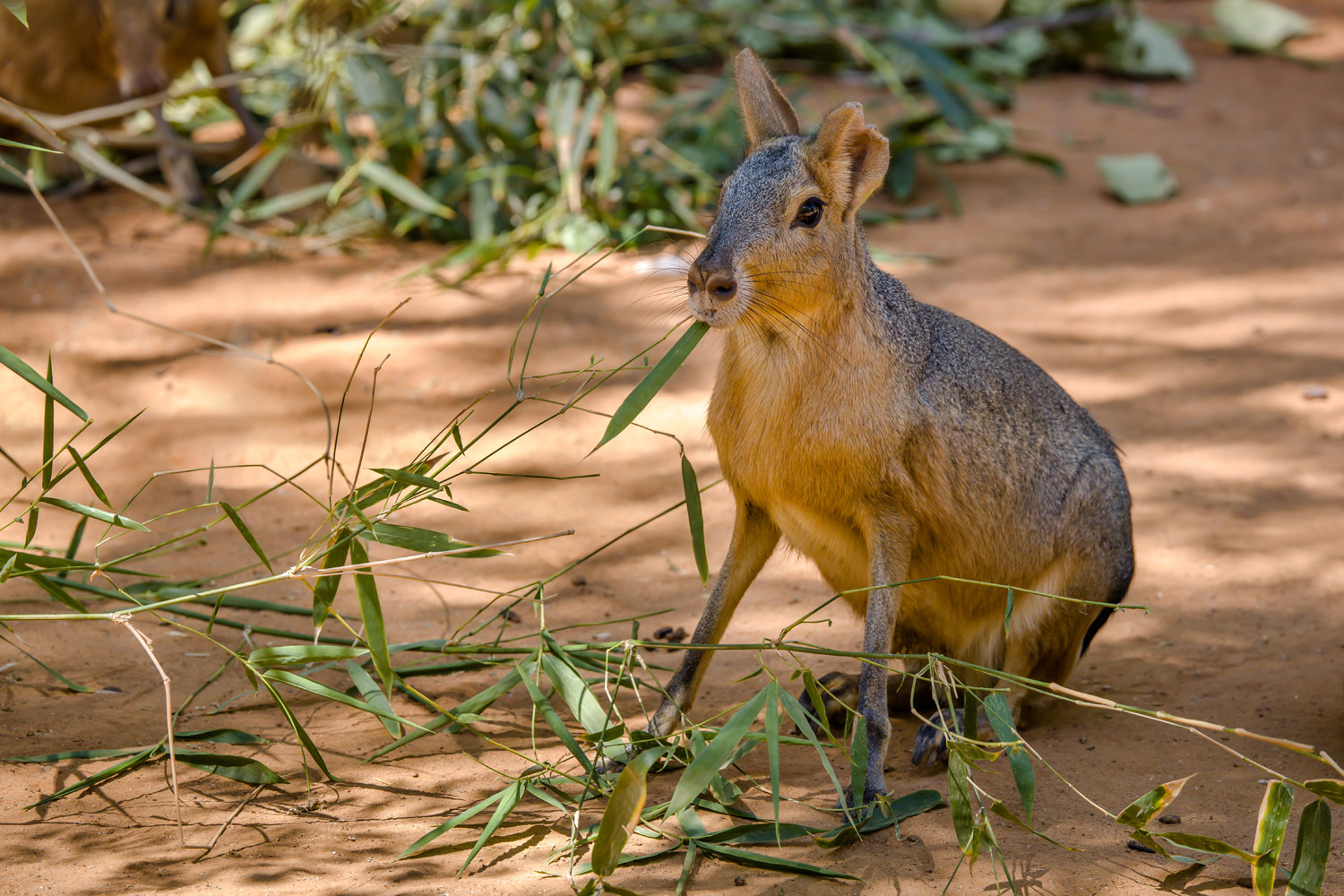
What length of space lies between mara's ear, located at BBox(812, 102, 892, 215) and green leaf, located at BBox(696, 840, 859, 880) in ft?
4.72

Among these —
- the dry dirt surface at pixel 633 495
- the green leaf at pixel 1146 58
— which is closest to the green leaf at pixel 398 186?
the dry dirt surface at pixel 633 495

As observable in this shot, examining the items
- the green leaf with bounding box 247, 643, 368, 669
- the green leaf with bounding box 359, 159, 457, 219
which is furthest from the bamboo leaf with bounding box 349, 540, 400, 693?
the green leaf with bounding box 359, 159, 457, 219

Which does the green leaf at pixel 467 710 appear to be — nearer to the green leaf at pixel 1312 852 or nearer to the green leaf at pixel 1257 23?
the green leaf at pixel 1312 852

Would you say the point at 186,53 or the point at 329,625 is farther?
the point at 186,53

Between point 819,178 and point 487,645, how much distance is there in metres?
1.37

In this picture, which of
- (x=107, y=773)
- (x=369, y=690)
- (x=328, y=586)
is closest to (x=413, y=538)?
(x=328, y=586)

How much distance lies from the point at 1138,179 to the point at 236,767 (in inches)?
256

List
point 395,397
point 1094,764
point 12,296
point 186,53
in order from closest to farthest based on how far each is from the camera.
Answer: point 1094,764 < point 395,397 < point 12,296 < point 186,53

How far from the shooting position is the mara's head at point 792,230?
2590mm

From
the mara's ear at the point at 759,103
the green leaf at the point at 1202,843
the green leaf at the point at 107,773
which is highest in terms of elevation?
the mara's ear at the point at 759,103

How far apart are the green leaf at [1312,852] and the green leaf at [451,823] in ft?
4.91

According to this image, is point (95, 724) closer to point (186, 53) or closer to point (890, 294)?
point (890, 294)

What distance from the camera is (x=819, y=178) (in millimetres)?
2744

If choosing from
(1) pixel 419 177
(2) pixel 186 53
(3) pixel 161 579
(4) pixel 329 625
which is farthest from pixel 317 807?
(2) pixel 186 53
